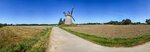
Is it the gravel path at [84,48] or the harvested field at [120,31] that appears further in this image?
the harvested field at [120,31]

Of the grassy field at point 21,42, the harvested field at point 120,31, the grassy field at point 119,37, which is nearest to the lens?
the grassy field at point 21,42

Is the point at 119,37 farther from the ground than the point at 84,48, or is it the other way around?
the point at 119,37

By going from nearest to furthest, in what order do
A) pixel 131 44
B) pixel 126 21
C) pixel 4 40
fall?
pixel 131 44
pixel 4 40
pixel 126 21

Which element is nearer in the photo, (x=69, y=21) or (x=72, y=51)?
(x=72, y=51)

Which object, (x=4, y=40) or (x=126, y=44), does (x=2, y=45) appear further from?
(x=126, y=44)

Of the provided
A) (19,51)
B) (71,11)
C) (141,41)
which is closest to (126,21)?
(71,11)

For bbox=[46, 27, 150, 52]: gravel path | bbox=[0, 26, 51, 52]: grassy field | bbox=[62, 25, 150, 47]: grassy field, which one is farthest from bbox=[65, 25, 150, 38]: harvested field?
bbox=[0, 26, 51, 52]: grassy field

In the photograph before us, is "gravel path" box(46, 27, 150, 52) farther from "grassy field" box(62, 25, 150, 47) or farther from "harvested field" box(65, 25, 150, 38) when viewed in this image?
"harvested field" box(65, 25, 150, 38)

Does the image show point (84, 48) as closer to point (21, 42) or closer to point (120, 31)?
point (21, 42)

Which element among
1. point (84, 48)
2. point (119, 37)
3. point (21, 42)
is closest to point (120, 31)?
point (119, 37)

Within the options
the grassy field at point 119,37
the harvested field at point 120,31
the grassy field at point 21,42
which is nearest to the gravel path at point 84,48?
the grassy field at point 21,42

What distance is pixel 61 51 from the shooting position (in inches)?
538

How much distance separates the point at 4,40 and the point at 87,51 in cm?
959

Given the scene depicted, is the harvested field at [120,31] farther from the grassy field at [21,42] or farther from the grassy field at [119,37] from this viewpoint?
the grassy field at [21,42]
